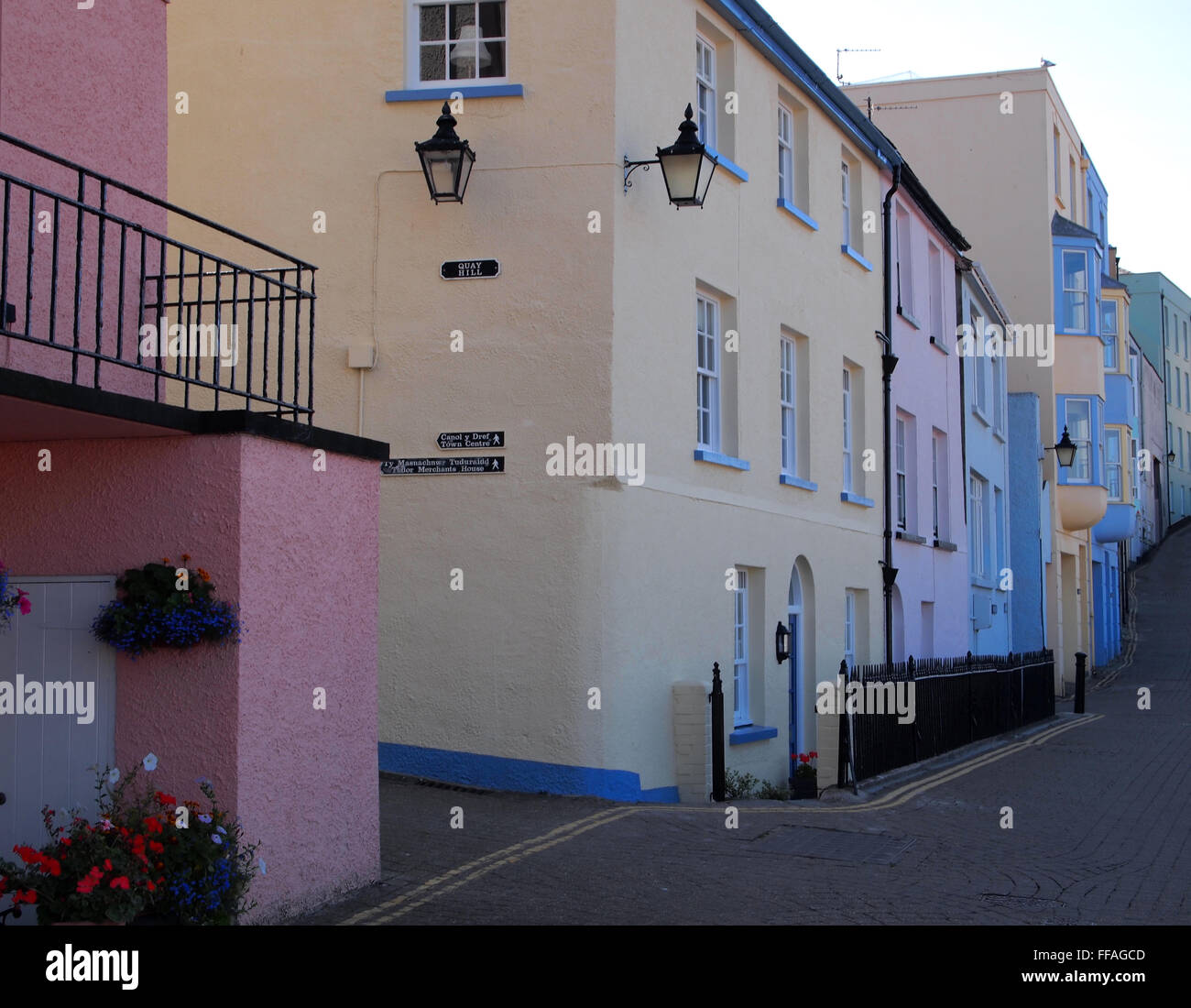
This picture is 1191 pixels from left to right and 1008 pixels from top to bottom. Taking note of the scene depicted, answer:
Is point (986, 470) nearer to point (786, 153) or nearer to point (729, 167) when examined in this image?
point (786, 153)

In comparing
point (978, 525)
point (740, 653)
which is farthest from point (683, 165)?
point (978, 525)

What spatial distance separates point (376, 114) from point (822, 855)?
26.2 ft

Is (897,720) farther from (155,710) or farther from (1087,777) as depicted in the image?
(155,710)

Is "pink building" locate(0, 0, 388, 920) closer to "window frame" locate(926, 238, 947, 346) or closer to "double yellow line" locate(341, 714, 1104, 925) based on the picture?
"double yellow line" locate(341, 714, 1104, 925)

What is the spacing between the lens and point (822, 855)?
34.2ft

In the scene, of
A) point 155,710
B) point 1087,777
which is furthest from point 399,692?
point 1087,777

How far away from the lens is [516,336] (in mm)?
13062

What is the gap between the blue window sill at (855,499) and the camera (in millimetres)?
19203

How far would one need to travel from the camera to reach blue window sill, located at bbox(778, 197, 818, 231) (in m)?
17.1

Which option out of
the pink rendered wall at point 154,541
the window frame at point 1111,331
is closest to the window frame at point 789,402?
the pink rendered wall at point 154,541

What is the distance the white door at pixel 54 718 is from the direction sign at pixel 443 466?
5321 millimetres

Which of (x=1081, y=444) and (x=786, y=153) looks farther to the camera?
(x=1081, y=444)

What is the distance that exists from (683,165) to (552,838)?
6213 millimetres
